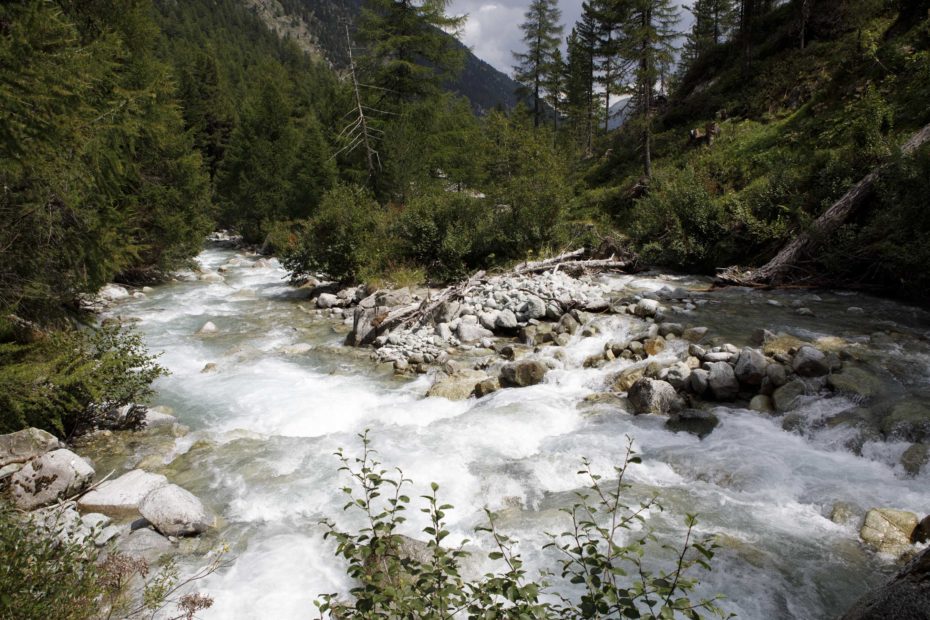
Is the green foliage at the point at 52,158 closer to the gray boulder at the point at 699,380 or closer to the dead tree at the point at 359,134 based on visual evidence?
the gray boulder at the point at 699,380

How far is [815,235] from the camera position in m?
12.1

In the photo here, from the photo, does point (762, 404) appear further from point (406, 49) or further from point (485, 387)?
point (406, 49)

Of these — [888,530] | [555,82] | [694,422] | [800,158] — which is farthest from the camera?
[555,82]

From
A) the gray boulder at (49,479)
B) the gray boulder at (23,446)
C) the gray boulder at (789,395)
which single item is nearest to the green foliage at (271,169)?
the gray boulder at (23,446)

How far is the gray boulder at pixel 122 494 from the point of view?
5418mm

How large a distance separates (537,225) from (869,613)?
14944 mm

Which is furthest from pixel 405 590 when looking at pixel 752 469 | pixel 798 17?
pixel 798 17

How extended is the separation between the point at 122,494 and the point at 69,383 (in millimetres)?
1695

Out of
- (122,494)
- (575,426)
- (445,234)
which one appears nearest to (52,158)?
(122,494)

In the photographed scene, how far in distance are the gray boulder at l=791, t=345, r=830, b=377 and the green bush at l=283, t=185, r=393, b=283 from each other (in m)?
13.0

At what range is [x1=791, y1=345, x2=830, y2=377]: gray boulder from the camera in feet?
24.0

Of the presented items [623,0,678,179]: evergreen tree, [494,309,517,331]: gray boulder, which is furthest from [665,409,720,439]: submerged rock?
[623,0,678,179]: evergreen tree

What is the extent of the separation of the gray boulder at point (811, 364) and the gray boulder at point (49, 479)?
9769 mm

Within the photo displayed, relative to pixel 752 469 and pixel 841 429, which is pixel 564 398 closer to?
pixel 752 469
